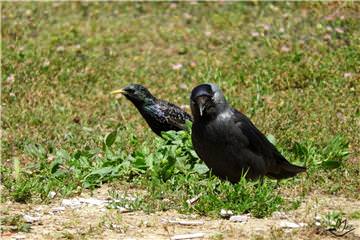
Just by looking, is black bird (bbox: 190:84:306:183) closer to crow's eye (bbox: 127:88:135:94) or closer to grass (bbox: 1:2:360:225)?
grass (bbox: 1:2:360:225)

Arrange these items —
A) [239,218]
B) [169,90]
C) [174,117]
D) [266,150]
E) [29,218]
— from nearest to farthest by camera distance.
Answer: [239,218], [29,218], [266,150], [174,117], [169,90]

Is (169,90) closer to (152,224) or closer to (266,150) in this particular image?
(266,150)

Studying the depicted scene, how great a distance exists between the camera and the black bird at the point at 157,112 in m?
8.83

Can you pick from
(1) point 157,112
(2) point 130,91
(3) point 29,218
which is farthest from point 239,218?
(2) point 130,91

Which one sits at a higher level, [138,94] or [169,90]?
[138,94]

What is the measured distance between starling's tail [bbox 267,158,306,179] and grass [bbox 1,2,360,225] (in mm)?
113

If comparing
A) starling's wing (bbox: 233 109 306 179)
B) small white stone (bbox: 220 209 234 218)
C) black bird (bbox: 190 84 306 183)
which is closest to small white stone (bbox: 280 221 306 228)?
small white stone (bbox: 220 209 234 218)

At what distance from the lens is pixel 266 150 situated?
22.4 feet

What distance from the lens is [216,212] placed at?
241 inches

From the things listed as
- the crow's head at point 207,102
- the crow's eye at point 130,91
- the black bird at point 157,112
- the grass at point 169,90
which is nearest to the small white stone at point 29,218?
the grass at point 169,90

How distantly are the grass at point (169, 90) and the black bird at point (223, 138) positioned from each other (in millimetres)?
244

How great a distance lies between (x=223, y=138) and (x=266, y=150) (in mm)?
506

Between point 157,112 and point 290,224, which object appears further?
point 157,112

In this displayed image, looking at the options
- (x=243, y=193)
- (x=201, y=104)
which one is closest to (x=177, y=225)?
(x=243, y=193)
